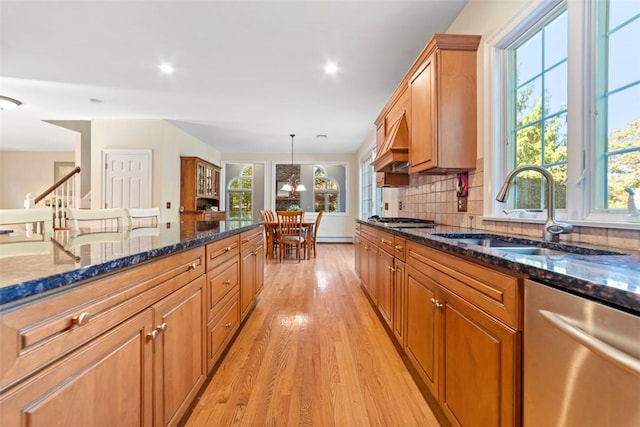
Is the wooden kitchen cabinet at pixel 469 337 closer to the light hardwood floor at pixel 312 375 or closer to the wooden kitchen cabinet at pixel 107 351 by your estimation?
the light hardwood floor at pixel 312 375

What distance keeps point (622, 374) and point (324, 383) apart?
144 cm

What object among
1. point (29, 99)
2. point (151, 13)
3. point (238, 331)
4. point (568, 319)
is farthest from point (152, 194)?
point (568, 319)

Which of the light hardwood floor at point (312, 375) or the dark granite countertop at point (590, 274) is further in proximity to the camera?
the light hardwood floor at point (312, 375)

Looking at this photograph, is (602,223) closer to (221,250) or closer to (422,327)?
(422,327)

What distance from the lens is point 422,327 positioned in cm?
151

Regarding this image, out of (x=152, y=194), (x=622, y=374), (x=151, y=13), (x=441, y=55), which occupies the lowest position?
(x=622, y=374)

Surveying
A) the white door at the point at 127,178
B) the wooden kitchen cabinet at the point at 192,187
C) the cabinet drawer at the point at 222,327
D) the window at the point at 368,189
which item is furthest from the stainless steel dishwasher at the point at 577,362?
the wooden kitchen cabinet at the point at 192,187

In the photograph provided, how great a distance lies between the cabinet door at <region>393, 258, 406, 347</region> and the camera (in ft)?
6.11

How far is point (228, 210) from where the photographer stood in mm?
8695

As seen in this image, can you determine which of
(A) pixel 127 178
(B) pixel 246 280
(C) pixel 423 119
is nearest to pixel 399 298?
(B) pixel 246 280

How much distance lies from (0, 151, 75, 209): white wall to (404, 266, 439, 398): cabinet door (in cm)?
1034

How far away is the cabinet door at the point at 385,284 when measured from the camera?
7.03ft

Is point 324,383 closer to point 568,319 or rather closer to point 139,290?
point 139,290

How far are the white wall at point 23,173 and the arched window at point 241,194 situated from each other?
4.61m
